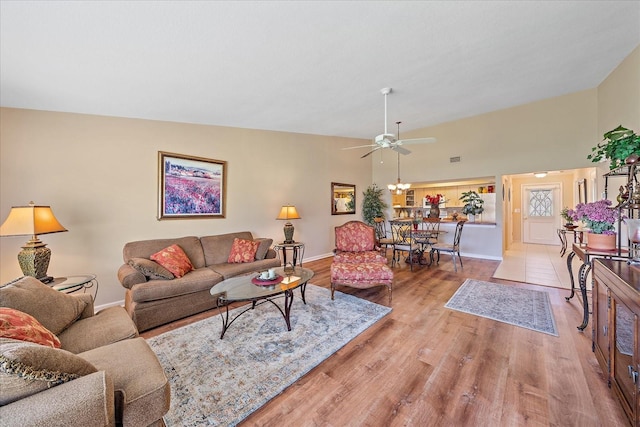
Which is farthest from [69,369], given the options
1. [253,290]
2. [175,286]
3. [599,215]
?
[599,215]

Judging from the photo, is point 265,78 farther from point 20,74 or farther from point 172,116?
point 20,74

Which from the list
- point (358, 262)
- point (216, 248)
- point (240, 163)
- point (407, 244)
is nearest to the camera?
point (358, 262)

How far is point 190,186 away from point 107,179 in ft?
3.29

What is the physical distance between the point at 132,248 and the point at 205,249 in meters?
0.90

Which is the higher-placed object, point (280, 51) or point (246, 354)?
point (280, 51)

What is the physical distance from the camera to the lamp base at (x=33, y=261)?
2293 mm

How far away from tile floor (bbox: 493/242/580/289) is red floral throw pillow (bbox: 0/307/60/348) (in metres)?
5.53

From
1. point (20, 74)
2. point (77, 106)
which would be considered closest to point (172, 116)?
point (77, 106)

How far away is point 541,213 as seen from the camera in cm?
775

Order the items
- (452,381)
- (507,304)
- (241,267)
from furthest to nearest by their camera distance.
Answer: (241,267)
(507,304)
(452,381)

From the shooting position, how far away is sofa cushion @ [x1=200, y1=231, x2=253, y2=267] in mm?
3729

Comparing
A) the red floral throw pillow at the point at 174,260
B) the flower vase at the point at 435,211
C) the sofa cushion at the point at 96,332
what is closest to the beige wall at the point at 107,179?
the red floral throw pillow at the point at 174,260

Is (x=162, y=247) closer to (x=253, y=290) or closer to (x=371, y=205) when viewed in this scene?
(x=253, y=290)

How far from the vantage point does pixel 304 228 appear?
219 inches
